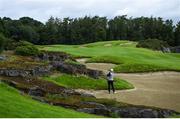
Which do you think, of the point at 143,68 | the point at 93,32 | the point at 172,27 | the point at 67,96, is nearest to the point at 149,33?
the point at 172,27

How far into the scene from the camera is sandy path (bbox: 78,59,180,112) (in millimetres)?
38000

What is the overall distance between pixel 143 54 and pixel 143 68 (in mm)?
23960

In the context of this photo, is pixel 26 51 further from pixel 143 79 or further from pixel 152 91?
pixel 152 91

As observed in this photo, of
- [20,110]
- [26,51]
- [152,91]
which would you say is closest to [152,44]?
[26,51]

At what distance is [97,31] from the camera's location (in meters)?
161

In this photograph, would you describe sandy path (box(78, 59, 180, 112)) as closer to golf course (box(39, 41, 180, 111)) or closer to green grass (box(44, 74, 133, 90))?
golf course (box(39, 41, 180, 111))

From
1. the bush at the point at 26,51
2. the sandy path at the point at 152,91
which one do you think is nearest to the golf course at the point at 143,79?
the sandy path at the point at 152,91

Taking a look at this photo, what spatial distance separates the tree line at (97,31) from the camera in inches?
5984

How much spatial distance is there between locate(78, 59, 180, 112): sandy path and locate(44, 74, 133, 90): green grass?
1231mm

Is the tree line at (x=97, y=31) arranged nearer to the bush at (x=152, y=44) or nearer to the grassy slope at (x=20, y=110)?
the bush at (x=152, y=44)

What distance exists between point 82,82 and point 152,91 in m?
6.68

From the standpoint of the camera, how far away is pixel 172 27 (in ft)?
→ 515

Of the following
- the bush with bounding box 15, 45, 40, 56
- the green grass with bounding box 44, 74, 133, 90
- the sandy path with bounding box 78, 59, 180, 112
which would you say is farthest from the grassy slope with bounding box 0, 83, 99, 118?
the bush with bounding box 15, 45, 40, 56

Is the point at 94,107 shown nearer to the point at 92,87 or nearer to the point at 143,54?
the point at 92,87
